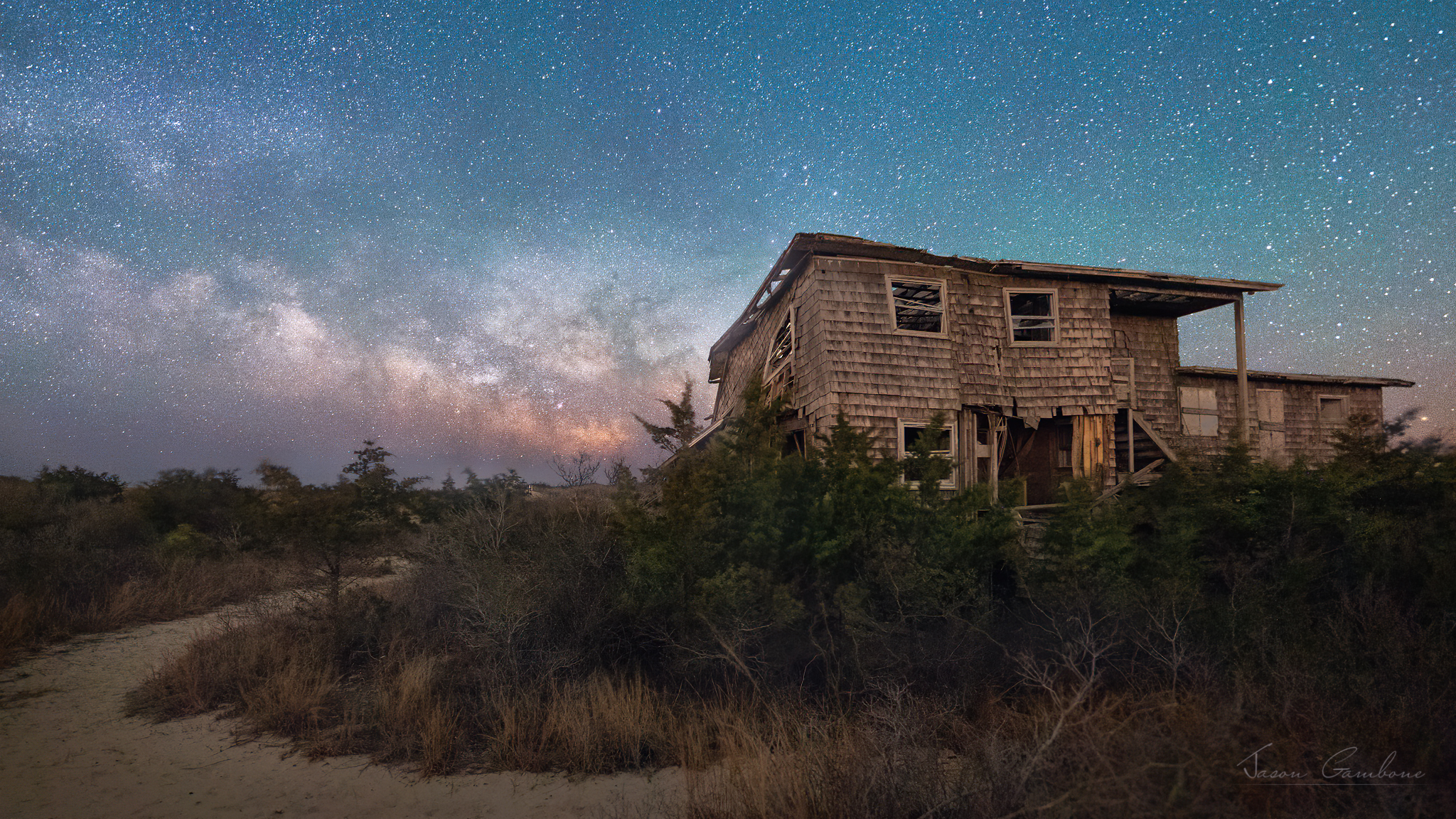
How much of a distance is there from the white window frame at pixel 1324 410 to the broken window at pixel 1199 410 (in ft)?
13.0

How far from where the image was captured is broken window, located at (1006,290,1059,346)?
12367mm

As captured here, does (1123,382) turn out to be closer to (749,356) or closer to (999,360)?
(999,360)

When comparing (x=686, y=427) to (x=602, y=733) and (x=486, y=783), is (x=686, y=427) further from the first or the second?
(x=486, y=783)

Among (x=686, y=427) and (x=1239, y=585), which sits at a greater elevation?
(x=686, y=427)

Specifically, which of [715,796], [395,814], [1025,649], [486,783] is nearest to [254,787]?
[395,814]

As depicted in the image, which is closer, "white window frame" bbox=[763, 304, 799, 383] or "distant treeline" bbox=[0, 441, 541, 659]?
"distant treeline" bbox=[0, 441, 541, 659]

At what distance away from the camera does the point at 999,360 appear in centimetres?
1220

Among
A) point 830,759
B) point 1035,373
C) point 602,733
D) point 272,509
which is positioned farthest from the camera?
point 1035,373

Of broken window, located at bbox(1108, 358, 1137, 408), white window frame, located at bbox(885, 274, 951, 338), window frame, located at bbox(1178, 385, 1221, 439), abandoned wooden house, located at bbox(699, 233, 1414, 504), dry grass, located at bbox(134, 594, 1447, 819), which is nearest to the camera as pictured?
dry grass, located at bbox(134, 594, 1447, 819)

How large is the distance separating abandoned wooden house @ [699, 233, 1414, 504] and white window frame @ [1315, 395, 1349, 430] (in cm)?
318

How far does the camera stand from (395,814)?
4.67 m

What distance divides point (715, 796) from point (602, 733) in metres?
1.83
